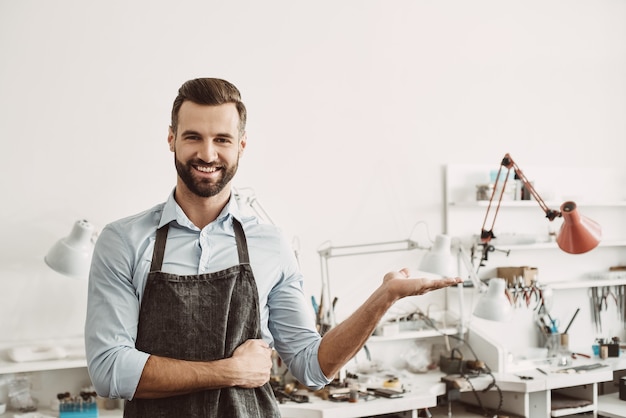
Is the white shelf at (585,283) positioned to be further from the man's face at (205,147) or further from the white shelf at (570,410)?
the man's face at (205,147)

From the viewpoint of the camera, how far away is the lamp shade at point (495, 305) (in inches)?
145

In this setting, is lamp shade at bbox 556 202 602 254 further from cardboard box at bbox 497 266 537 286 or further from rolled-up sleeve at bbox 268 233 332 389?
rolled-up sleeve at bbox 268 233 332 389

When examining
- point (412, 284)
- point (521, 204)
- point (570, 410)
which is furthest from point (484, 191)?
point (412, 284)

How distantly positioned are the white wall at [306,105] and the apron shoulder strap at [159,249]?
1.80 m

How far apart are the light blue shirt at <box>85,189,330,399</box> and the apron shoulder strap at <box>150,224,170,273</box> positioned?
11 mm

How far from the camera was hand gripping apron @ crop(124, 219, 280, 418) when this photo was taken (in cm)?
174

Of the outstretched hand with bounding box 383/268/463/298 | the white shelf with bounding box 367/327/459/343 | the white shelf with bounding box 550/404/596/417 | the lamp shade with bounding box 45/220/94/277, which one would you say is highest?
the lamp shade with bounding box 45/220/94/277

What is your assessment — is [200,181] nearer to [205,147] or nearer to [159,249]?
[205,147]

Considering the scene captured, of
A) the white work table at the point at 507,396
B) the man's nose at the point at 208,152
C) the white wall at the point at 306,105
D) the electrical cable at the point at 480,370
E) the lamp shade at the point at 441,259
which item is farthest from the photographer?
the electrical cable at the point at 480,370

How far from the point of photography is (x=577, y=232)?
333cm

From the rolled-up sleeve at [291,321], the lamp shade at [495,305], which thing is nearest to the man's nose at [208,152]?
the rolled-up sleeve at [291,321]

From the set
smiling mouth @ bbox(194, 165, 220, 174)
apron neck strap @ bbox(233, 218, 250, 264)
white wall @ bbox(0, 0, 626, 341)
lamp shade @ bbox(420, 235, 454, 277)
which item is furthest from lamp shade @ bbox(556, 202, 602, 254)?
smiling mouth @ bbox(194, 165, 220, 174)

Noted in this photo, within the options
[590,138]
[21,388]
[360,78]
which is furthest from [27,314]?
[590,138]

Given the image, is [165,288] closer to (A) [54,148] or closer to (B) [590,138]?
(A) [54,148]
